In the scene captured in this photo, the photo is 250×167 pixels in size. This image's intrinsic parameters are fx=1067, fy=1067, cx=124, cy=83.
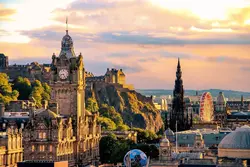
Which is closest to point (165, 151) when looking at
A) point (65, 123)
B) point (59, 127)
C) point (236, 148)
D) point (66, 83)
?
point (236, 148)

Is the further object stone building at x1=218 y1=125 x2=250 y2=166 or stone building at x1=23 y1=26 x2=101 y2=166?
stone building at x1=23 y1=26 x2=101 y2=166

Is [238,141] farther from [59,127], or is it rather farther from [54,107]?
[54,107]

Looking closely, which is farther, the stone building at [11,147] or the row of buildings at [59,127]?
the row of buildings at [59,127]

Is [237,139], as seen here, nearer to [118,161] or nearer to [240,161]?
[240,161]

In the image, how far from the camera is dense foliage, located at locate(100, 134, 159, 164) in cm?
18325

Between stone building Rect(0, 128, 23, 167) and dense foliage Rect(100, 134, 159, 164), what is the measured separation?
70.1 ft

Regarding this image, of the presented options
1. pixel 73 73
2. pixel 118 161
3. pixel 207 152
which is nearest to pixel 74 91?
pixel 73 73

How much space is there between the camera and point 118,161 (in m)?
182

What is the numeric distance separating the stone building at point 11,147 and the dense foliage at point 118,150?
2138cm

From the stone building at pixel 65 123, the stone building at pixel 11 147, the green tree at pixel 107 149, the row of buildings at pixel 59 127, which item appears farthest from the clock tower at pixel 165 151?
the green tree at pixel 107 149

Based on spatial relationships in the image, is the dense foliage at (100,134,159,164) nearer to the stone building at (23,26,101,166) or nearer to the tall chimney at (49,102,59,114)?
the stone building at (23,26,101,166)

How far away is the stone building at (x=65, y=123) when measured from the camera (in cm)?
16950

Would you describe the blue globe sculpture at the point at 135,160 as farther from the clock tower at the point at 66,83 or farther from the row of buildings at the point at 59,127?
the clock tower at the point at 66,83

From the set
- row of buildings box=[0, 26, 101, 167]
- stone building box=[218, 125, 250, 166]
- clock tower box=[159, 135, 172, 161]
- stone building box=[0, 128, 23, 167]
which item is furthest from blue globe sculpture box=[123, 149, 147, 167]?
stone building box=[0, 128, 23, 167]
